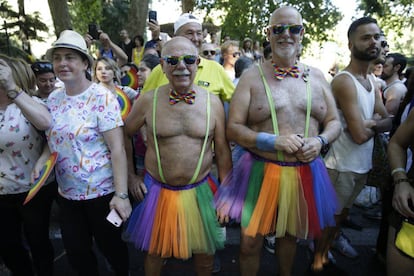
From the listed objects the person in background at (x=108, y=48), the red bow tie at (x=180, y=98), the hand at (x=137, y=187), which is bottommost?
the hand at (x=137, y=187)

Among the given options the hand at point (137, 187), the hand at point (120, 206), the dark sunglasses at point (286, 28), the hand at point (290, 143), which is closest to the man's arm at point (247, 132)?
the hand at point (290, 143)

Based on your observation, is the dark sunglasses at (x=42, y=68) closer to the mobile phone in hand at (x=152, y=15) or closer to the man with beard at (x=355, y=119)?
the mobile phone in hand at (x=152, y=15)

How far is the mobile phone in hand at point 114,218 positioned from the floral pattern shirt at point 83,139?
0.20 metres

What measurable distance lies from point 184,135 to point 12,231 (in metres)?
1.58

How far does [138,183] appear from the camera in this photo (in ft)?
7.64

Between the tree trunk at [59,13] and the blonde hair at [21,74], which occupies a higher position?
the tree trunk at [59,13]

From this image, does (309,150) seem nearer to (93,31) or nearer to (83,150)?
(83,150)

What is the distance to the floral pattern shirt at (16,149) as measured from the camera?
7.02ft

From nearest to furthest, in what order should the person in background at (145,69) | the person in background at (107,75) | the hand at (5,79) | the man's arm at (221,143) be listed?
the hand at (5,79), the man's arm at (221,143), the person in background at (107,75), the person in background at (145,69)

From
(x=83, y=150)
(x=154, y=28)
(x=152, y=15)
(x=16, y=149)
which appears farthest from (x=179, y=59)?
(x=154, y=28)

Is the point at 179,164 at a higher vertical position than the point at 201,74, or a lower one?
lower

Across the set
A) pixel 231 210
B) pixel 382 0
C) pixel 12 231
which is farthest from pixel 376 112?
pixel 382 0

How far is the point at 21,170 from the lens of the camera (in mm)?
2236

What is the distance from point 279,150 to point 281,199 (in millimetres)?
356
